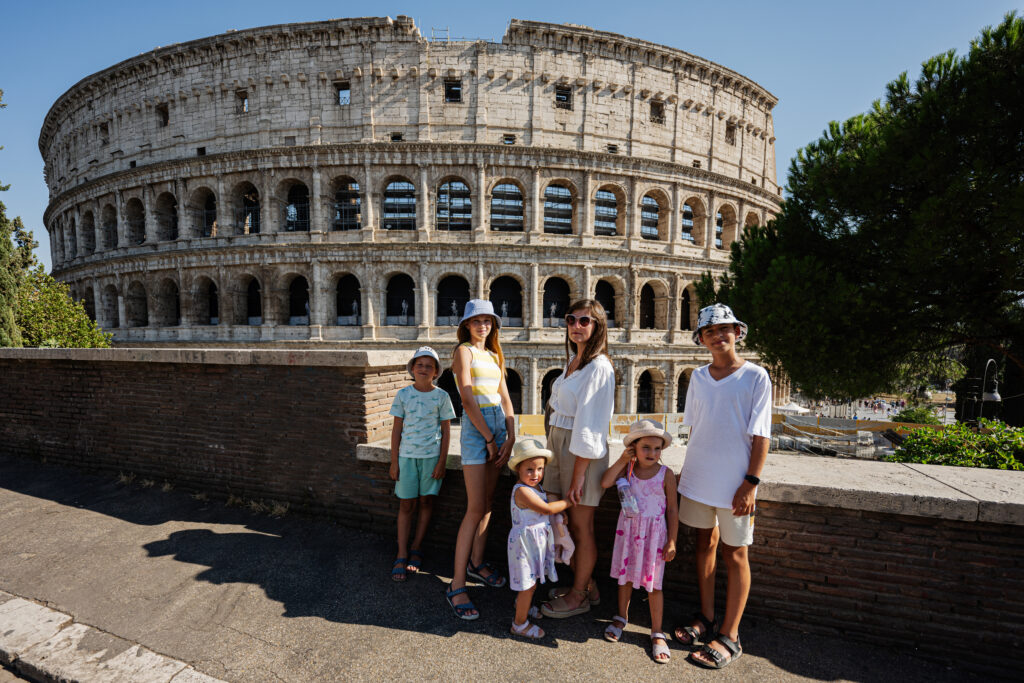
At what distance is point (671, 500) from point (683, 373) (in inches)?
771

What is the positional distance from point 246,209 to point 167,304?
20.7 ft

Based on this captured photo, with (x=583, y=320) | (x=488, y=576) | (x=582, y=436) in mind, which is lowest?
(x=488, y=576)

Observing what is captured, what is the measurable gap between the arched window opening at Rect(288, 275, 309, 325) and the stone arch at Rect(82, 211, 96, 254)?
42.9 feet

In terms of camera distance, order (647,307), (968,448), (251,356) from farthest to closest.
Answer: (647,307)
(251,356)
(968,448)

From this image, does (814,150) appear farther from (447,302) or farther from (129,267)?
(129,267)

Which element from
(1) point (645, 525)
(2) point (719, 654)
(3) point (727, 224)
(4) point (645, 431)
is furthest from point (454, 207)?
(2) point (719, 654)

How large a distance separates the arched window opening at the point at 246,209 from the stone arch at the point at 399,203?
19.7 ft

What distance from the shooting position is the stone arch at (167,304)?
67.4 ft

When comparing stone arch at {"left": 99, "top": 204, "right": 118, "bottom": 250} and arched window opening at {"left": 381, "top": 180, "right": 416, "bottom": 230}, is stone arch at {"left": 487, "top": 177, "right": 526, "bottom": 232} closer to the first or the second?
arched window opening at {"left": 381, "top": 180, "right": 416, "bottom": 230}

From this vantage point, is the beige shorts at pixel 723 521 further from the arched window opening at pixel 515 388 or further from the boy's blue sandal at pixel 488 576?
the arched window opening at pixel 515 388

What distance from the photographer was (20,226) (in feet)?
89.2

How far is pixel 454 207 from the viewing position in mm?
20125

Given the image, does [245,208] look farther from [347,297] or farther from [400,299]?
[400,299]

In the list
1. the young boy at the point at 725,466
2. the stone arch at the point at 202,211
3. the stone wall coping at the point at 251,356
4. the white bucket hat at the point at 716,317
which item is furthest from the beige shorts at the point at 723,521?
the stone arch at the point at 202,211
